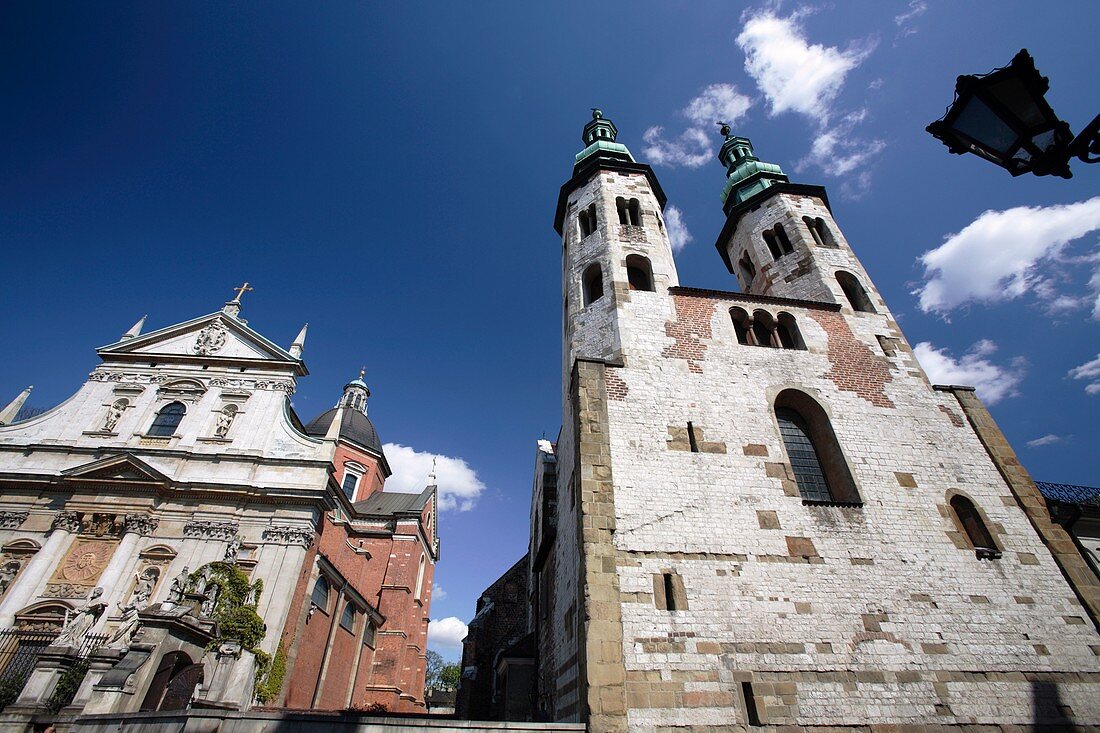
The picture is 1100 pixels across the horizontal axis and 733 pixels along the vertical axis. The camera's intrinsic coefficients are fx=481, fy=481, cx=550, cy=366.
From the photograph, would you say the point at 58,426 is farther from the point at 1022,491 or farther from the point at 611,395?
the point at 1022,491

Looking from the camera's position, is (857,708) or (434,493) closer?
(857,708)

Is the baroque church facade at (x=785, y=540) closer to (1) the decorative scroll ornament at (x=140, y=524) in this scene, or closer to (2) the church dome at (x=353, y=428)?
(1) the decorative scroll ornament at (x=140, y=524)

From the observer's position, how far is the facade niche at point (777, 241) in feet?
57.9

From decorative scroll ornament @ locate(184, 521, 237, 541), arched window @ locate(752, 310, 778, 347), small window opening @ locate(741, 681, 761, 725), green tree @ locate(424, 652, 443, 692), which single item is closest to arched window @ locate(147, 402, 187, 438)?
decorative scroll ornament @ locate(184, 521, 237, 541)

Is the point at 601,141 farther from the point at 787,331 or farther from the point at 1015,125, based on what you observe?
the point at 1015,125

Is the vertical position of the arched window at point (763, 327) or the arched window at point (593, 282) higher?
the arched window at point (593, 282)

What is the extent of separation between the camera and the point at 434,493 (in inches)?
1283

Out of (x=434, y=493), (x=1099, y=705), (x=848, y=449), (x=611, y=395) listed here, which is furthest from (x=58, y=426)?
(x=1099, y=705)

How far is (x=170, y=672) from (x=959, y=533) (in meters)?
17.8

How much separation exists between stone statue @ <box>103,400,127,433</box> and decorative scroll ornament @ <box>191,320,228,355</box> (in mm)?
3298

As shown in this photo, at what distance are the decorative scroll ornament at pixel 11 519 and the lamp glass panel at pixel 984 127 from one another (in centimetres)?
2524

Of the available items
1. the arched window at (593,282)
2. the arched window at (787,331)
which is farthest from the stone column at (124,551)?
the arched window at (787,331)

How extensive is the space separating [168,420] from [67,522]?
4609 millimetres

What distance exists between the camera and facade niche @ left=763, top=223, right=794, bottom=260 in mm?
17641
